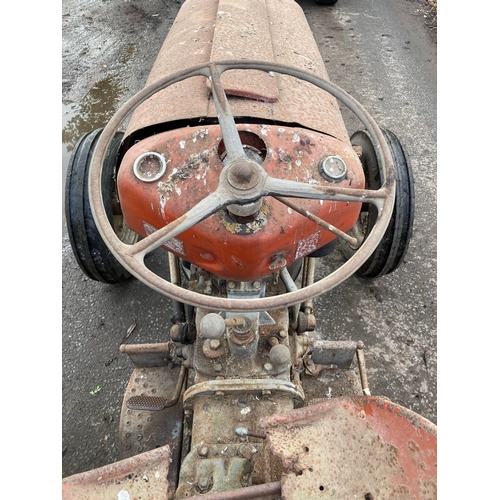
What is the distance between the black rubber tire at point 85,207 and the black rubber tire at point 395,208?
1.54m

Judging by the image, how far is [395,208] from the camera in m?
2.34

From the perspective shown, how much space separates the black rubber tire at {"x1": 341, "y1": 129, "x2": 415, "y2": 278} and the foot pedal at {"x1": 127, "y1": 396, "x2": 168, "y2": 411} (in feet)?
4.86

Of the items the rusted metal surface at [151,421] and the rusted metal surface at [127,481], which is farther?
the rusted metal surface at [151,421]

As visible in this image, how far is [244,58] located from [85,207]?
1180 millimetres

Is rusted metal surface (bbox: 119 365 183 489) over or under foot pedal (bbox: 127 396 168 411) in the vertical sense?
under

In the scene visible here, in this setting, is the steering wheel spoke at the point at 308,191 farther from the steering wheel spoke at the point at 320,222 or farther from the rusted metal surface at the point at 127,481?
the rusted metal surface at the point at 127,481

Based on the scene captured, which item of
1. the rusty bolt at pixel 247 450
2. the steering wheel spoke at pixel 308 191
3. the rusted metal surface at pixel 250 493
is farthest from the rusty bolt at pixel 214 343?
the steering wheel spoke at pixel 308 191

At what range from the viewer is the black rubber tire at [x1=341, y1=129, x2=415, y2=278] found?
2.34 metres

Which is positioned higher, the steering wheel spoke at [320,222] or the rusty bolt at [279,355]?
the steering wheel spoke at [320,222]

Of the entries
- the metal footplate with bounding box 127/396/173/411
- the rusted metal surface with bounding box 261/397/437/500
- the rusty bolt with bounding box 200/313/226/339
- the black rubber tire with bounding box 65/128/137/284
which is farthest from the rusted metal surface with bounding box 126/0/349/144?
the metal footplate with bounding box 127/396/173/411

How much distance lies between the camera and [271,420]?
129 cm

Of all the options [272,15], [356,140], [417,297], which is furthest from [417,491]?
[272,15]

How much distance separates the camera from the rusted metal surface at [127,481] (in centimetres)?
118

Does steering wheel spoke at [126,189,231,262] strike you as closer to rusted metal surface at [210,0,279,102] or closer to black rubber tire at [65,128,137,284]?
rusted metal surface at [210,0,279,102]
